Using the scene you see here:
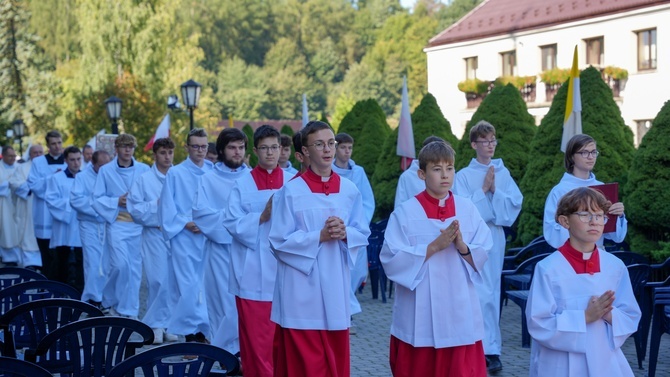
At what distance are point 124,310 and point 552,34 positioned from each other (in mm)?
28410

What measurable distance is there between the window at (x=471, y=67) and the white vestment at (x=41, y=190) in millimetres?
28057

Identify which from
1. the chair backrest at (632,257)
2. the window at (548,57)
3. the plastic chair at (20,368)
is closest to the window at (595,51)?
the window at (548,57)

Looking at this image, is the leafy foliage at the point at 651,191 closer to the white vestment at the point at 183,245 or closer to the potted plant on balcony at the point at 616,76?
the white vestment at the point at 183,245

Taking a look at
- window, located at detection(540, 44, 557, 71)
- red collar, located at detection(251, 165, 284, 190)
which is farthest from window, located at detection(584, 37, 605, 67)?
red collar, located at detection(251, 165, 284, 190)

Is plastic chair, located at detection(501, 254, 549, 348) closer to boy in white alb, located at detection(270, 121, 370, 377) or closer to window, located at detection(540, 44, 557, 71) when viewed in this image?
boy in white alb, located at detection(270, 121, 370, 377)

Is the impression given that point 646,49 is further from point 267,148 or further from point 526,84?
point 267,148

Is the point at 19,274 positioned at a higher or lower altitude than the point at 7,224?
A: higher

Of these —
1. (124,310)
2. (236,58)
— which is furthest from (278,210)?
(236,58)

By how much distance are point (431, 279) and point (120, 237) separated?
6994 mm

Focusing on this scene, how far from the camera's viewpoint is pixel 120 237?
12.5 meters

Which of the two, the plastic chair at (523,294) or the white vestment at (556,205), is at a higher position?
the white vestment at (556,205)

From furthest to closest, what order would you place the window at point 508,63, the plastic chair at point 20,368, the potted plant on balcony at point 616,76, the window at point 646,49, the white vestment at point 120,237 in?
1. the window at point 508,63
2. the potted plant on balcony at point 616,76
3. the window at point 646,49
4. the white vestment at point 120,237
5. the plastic chair at point 20,368

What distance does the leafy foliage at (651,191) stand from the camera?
447 inches

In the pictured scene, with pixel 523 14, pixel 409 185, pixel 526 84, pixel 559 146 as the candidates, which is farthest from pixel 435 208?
pixel 523 14
